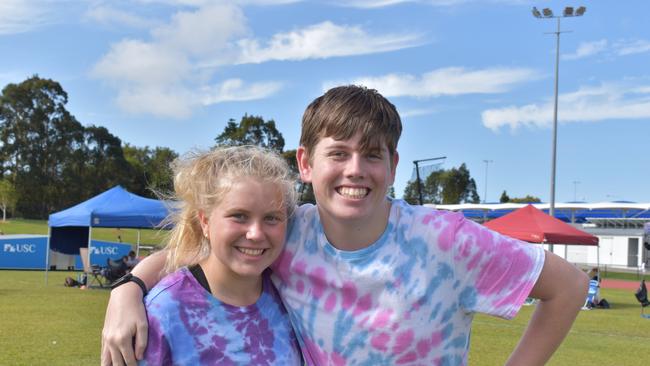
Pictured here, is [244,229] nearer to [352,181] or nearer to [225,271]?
[225,271]

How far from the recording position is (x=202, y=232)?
248 cm

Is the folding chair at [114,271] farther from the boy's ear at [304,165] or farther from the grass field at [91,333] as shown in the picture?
the boy's ear at [304,165]

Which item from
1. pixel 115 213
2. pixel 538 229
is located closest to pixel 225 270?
pixel 115 213

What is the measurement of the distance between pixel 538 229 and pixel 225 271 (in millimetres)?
16688

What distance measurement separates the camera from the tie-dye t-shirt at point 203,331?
2191mm

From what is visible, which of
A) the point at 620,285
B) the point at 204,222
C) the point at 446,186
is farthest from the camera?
the point at 446,186

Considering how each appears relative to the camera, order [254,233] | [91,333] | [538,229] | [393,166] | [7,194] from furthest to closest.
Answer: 1. [7,194]
2. [538,229]
3. [91,333]
4. [393,166]
5. [254,233]

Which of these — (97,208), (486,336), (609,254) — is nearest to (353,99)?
(486,336)

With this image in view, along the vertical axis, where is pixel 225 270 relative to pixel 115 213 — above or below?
above

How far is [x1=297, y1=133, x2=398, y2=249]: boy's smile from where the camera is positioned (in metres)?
2.36

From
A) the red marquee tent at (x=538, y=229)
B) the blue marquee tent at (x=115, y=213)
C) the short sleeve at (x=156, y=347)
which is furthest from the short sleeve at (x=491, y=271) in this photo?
→ the red marquee tent at (x=538, y=229)

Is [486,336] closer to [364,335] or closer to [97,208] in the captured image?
[364,335]

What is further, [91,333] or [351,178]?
[91,333]

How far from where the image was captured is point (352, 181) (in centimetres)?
235
